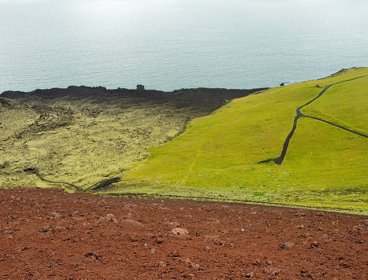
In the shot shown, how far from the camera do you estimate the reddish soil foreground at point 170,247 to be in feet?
61.3

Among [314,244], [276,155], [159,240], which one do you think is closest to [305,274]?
[314,244]

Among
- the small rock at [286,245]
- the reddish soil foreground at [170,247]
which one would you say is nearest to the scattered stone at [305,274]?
the reddish soil foreground at [170,247]

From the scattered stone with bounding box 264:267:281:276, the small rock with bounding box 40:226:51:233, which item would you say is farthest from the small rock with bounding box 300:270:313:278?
the small rock with bounding box 40:226:51:233

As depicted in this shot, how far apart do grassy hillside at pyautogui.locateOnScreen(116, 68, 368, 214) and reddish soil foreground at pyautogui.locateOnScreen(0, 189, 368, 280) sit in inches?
626

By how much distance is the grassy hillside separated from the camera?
48.0 metres

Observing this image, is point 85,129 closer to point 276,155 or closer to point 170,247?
point 276,155

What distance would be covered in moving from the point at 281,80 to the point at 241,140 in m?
118

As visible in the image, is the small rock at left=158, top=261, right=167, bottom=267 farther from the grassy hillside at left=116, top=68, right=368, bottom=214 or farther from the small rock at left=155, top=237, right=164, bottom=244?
the grassy hillside at left=116, top=68, right=368, bottom=214

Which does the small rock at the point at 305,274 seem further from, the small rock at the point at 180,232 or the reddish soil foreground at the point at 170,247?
Result: the small rock at the point at 180,232

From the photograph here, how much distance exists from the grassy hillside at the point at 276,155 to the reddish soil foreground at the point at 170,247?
15.9 meters

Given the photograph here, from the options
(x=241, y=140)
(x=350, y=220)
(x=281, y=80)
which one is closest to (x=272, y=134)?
(x=241, y=140)

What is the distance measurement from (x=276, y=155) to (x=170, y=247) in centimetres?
4411

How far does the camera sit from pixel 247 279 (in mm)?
18203


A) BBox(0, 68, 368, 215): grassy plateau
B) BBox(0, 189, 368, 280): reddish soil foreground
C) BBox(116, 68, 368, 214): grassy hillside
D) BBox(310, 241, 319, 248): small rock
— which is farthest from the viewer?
BBox(0, 68, 368, 215): grassy plateau
